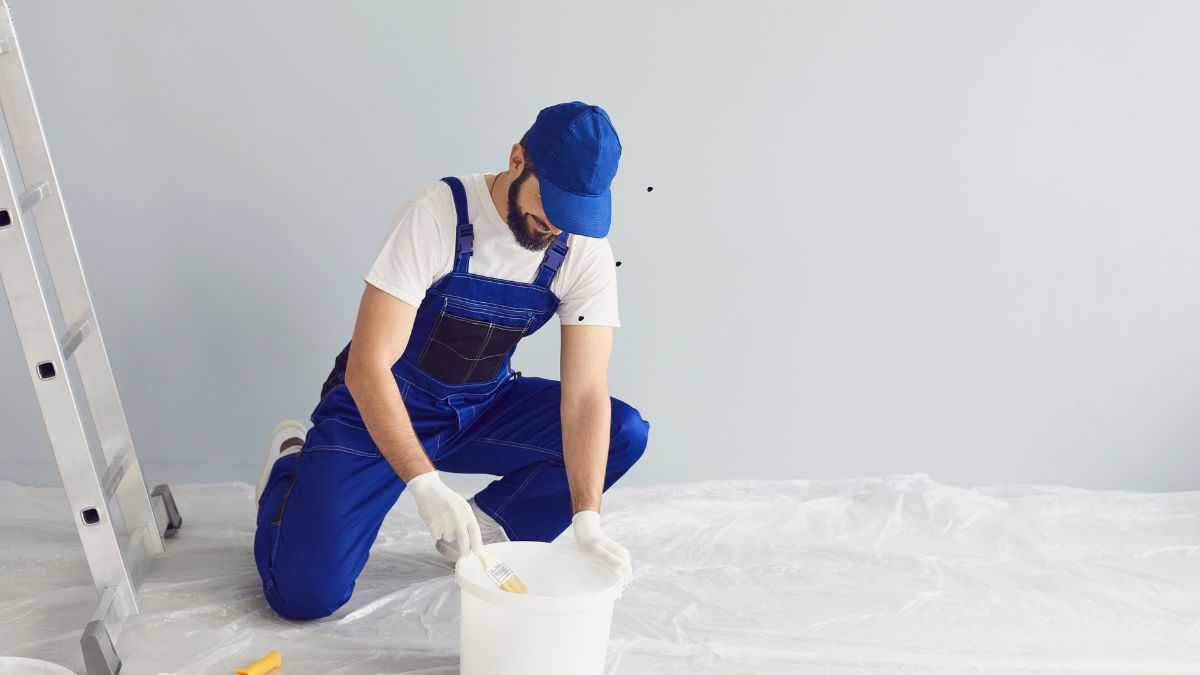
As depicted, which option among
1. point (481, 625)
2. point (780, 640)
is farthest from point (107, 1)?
point (780, 640)

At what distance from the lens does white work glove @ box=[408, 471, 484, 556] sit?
167 cm

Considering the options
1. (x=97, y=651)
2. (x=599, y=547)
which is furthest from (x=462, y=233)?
(x=97, y=651)

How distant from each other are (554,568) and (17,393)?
158cm

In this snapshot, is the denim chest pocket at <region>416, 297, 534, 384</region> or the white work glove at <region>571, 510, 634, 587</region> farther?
the denim chest pocket at <region>416, 297, 534, 384</region>

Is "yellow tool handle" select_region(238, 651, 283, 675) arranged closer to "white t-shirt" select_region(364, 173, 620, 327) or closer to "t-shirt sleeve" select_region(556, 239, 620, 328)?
"white t-shirt" select_region(364, 173, 620, 327)

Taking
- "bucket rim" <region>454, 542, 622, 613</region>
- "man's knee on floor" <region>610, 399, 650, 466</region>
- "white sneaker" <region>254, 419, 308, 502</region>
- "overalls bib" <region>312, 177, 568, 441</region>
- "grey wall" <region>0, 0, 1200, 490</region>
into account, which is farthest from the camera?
"grey wall" <region>0, 0, 1200, 490</region>

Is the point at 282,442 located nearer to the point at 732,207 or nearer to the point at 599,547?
the point at 599,547

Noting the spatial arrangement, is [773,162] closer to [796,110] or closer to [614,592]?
[796,110]

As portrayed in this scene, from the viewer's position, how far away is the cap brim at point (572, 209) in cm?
170

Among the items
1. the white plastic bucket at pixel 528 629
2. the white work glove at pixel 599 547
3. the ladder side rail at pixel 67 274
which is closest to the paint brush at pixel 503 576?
the white plastic bucket at pixel 528 629

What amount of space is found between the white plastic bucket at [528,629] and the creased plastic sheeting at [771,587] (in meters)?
0.25

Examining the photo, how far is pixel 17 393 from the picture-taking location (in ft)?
8.04

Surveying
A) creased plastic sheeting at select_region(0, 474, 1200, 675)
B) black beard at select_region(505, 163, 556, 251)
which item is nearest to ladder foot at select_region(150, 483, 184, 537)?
creased plastic sheeting at select_region(0, 474, 1200, 675)

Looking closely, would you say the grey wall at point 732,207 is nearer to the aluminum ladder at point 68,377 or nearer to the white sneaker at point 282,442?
the white sneaker at point 282,442
